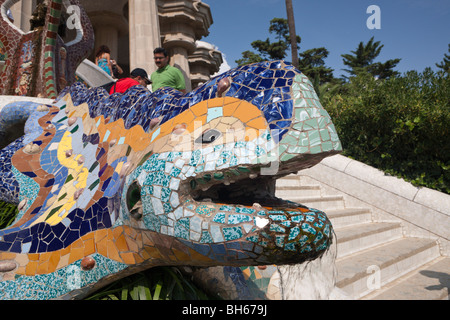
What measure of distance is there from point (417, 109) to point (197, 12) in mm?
12425

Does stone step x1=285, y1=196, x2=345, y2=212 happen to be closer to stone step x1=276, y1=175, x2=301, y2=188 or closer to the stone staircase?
the stone staircase

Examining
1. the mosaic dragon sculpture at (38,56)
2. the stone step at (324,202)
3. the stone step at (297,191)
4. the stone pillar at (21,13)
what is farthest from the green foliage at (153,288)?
the stone pillar at (21,13)

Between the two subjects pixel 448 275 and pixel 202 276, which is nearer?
pixel 202 276

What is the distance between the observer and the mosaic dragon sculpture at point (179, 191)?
131cm

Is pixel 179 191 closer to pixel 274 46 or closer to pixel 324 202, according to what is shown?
pixel 324 202

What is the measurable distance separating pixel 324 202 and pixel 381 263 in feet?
5.62

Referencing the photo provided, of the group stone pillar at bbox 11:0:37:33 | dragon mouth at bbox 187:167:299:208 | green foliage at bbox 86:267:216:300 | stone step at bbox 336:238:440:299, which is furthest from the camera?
stone pillar at bbox 11:0:37:33

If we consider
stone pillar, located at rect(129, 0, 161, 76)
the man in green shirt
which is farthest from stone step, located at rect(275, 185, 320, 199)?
stone pillar, located at rect(129, 0, 161, 76)

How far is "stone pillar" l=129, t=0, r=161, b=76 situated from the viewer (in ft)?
36.1

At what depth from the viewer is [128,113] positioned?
6.70 feet

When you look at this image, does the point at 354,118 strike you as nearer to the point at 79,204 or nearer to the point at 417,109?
the point at 417,109

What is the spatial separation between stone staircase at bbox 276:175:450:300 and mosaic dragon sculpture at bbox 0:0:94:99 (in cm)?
339

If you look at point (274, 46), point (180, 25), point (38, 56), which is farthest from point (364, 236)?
point (274, 46)

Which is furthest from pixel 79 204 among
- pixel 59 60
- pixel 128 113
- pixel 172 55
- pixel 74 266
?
pixel 172 55
